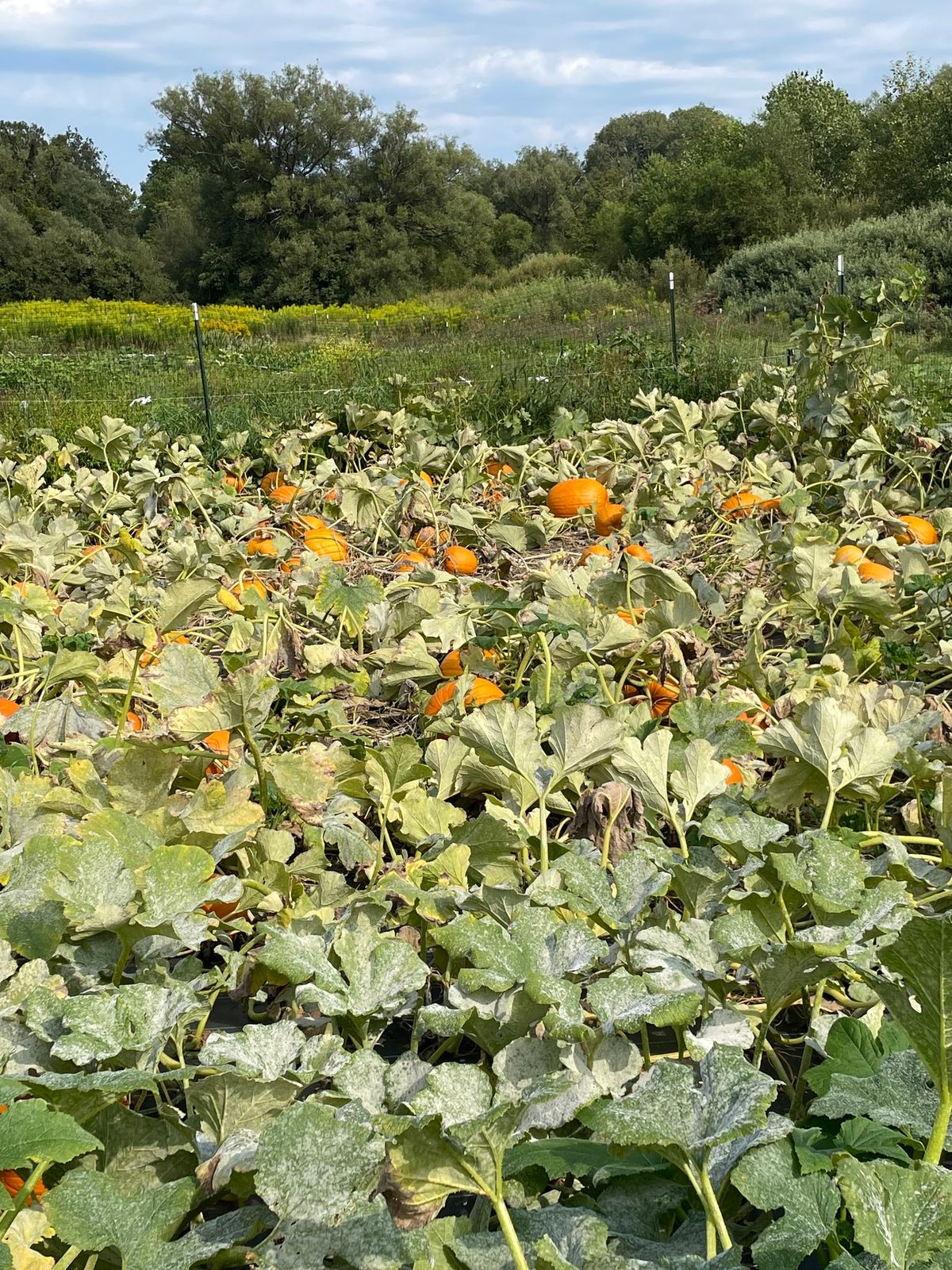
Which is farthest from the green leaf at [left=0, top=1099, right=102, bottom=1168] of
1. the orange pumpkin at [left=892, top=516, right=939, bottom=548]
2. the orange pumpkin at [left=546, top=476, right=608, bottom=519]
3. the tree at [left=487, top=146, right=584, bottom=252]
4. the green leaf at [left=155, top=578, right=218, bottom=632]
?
the tree at [left=487, top=146, right=584, bottom=252]

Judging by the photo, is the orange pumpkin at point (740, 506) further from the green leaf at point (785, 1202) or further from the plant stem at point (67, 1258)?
the plant stem at point (67, 1258)

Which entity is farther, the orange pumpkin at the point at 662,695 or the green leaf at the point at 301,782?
the orange pumpkin at the point at 662,695

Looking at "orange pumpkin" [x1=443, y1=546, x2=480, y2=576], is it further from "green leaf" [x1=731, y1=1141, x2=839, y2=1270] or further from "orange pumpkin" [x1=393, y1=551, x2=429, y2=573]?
"green leaf" [x1=731, y1=1141, x2=839, y2=1270]

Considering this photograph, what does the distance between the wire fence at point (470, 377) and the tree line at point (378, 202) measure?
17.9 meters

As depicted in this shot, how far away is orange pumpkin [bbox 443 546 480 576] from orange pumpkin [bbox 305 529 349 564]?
32 cm

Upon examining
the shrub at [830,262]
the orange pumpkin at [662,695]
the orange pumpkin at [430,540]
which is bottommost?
the orange pumpkin at [662,695]

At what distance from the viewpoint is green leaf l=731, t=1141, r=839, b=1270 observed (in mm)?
661

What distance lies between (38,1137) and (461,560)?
2.70 metres

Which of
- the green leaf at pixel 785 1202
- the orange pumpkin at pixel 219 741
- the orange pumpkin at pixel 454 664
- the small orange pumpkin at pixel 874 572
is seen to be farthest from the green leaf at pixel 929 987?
the small orange pumpkin at pixel 874 572

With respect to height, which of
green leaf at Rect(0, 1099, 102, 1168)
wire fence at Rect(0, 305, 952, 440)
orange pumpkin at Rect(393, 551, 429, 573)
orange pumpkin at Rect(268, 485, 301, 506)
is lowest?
green leaf at Rect(0, 1099, 102, 1168)

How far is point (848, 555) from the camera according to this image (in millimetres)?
2545

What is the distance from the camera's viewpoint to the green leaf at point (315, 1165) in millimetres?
709

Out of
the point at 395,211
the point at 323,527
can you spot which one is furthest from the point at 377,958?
the point at 395,211

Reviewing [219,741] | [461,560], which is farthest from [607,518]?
[219,741]
